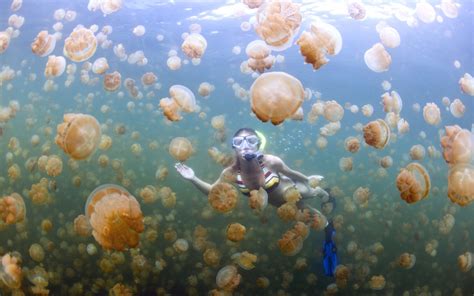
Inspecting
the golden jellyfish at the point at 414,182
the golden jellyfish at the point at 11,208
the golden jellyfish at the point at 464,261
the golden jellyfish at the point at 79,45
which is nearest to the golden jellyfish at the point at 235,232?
the golden jellyfish at the point at 414,182

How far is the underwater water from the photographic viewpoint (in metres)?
5.29

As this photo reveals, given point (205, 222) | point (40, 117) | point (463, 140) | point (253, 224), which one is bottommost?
point (40, 117)

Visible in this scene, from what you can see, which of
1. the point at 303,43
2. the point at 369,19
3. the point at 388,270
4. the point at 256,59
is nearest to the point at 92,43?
the point at 256,59

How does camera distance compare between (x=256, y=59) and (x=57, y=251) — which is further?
(x=57, y=251)

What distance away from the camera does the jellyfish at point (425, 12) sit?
1326cm

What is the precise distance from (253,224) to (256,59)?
19.2ft

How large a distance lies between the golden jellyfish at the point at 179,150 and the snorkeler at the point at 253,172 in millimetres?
968

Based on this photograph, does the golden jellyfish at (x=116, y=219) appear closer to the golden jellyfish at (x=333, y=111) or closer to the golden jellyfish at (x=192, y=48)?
the golden jellyfish at (x=192, y=48)

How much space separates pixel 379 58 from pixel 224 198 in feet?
13.5

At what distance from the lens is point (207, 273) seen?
7094mm

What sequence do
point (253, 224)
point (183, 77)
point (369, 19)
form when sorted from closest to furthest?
point (253, 224), point (369, 19), point (183, 77)

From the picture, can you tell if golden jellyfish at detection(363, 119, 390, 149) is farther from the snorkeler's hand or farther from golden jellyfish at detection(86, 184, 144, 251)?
golden jellyfish at detection(86, 184, 144, 251)

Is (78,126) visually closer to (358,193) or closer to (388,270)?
(358,193)

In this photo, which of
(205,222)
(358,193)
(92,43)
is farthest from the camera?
(205,222)
